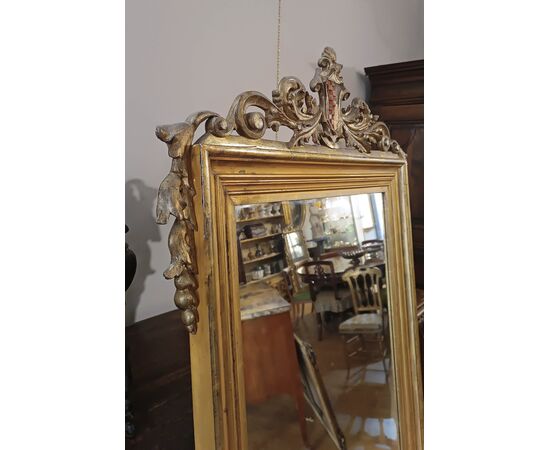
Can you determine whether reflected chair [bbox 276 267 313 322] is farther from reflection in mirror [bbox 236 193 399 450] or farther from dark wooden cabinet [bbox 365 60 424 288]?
dark wooden cabinet [bbox 365 60 424 288]

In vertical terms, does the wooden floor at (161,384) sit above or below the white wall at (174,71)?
below

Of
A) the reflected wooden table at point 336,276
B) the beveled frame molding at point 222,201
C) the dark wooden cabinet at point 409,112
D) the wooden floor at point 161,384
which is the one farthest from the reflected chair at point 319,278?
the dark wooden cabinet at point 409,112

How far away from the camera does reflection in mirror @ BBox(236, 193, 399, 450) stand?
562 mm

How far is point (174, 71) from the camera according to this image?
0.87m

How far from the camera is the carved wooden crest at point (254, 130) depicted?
458 mm

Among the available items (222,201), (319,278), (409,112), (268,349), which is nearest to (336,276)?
(319,278)

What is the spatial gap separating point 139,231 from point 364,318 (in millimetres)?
476

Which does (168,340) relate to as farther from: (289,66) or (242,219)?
(289,66)

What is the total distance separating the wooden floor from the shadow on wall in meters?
0.05

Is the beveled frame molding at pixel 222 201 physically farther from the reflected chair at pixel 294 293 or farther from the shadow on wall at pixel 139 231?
the shadow on wall at pixel 139 231

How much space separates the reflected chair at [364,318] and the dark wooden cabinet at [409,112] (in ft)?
2.44

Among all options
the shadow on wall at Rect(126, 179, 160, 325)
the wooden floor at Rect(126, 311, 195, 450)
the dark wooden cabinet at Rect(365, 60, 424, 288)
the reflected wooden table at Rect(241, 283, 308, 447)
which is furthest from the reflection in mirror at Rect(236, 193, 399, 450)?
the dark wooden cabinet at Rect(365, 60, 424, 288)
